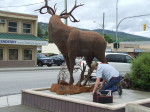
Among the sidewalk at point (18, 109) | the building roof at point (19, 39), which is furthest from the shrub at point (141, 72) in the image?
the building roof at point (19, 39)

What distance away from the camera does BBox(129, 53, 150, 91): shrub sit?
404 inches

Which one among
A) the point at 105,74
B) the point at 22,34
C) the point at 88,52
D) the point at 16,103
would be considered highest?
the point at 22,34

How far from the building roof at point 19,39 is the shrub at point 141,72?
69.7 ft

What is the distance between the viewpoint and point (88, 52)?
966 cm

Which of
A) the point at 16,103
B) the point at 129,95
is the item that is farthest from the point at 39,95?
the point at 129,95

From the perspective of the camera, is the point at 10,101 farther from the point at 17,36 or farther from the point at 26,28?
the point at 26,28

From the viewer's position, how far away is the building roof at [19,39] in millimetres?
29953

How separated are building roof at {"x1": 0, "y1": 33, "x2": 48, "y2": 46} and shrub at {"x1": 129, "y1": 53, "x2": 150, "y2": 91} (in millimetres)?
21232

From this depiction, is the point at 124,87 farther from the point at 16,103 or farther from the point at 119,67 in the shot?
the point at 119,67

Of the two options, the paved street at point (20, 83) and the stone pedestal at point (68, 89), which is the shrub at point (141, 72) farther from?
the paved street at point (20, 83)

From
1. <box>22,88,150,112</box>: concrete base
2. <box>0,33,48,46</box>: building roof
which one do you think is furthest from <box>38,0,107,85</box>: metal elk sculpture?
<box>0,33,48,46</box>: building roof

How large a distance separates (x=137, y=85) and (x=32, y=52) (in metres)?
24.5

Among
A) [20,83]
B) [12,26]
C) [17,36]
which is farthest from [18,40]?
[20,83]

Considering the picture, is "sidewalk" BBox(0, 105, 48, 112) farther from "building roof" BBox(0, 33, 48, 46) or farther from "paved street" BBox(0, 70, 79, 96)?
"building roof" BBox(0, 33, 48, 46)
